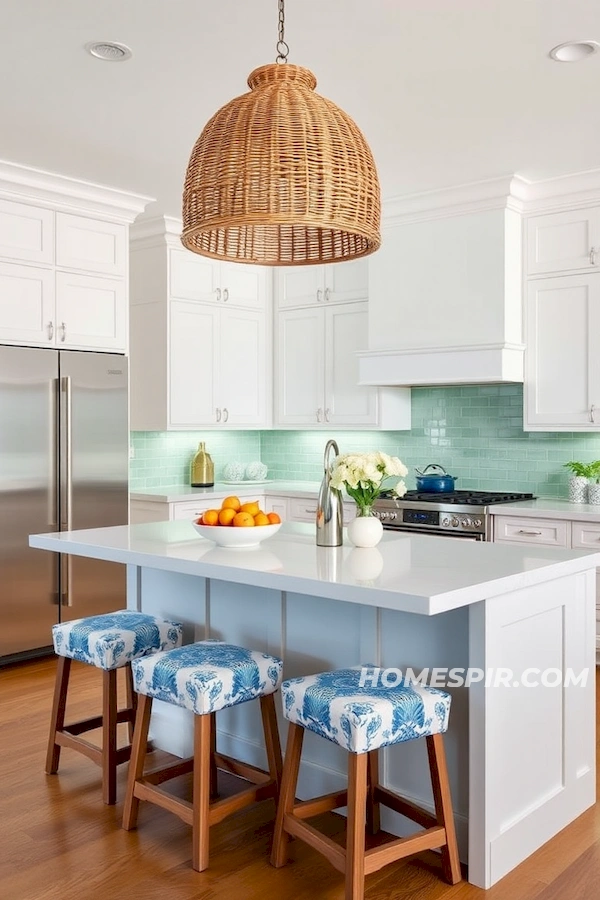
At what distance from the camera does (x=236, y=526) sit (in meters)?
3.00

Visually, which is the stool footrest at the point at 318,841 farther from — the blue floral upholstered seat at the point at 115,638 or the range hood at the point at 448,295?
the range hood at the point at 448,295

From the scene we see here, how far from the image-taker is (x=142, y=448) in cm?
618

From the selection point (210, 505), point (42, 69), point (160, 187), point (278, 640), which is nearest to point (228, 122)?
point (42, 69)

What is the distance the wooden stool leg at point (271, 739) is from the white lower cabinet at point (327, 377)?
321cm

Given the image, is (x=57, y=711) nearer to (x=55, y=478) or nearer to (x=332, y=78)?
(x=55, y=478)

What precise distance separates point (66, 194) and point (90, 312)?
2.26 ft

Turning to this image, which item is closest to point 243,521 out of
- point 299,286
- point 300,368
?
point 300,368

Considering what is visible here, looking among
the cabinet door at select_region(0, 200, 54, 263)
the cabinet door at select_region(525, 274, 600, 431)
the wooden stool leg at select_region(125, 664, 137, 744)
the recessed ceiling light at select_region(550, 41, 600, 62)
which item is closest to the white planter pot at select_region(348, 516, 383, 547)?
the wooden stool leg at select_region(125, 664, 137, 744)

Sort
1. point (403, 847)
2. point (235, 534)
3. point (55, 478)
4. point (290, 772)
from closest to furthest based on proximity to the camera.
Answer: point (403, 847), point (290, 772), point (235, 534), point (55, 478)

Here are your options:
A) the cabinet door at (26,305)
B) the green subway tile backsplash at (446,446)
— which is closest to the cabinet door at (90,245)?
the cabinet door at (26,305)

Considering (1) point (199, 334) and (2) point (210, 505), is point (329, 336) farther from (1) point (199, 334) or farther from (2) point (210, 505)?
(2) point (210, 505)

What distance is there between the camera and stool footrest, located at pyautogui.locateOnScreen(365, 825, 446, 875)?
2.30 metres

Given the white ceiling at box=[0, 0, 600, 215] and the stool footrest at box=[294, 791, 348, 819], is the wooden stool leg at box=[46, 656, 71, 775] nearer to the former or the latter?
the stool footrest at box=[294, 791, 348, 819]

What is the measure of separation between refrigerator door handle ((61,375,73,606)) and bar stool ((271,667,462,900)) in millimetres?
2735
